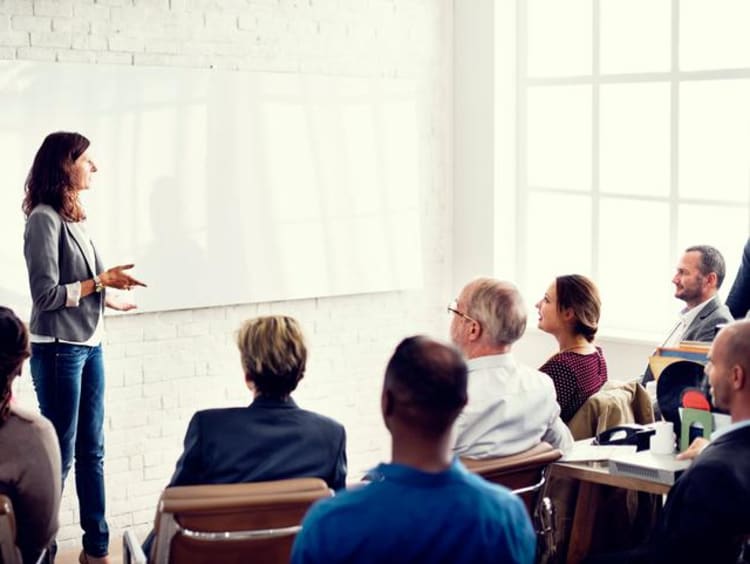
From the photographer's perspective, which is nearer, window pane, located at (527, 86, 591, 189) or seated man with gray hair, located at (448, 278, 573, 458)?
seated man with gray hair, located at (448, 278, 573, 458)

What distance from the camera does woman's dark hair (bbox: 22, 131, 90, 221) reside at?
4.83m

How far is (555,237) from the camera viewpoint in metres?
7.27

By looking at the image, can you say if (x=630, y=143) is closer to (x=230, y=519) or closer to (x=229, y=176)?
(x=229, y=176)

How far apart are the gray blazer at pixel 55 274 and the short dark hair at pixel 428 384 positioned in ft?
9.23

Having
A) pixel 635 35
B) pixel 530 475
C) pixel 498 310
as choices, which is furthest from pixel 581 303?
pixel 635 35

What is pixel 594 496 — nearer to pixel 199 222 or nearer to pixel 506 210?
pixel 199 222

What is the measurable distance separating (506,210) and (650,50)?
129cm

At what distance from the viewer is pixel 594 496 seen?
397 cm

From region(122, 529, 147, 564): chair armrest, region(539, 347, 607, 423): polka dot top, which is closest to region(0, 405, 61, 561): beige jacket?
region(122, 529, 147, 564): chair armrest

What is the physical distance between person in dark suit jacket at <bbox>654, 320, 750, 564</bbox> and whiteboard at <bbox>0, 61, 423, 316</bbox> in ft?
11.2

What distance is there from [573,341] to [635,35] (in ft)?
9.30

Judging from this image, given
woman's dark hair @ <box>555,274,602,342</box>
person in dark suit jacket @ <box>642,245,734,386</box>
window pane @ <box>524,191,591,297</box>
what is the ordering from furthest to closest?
1. window pane @ <box>524,191,591,297</box>
2. person in dark suit jacket @ <box>642,245,734,386</box>
3. woman's dark hair @ <box>555,274,602,342</box>

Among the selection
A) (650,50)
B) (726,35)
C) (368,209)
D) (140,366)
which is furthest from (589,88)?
(140,366)

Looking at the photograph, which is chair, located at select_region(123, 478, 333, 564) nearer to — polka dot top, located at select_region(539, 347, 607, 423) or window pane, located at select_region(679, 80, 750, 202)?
polka dot top, located at select_region(539, 347, 607, 423)
